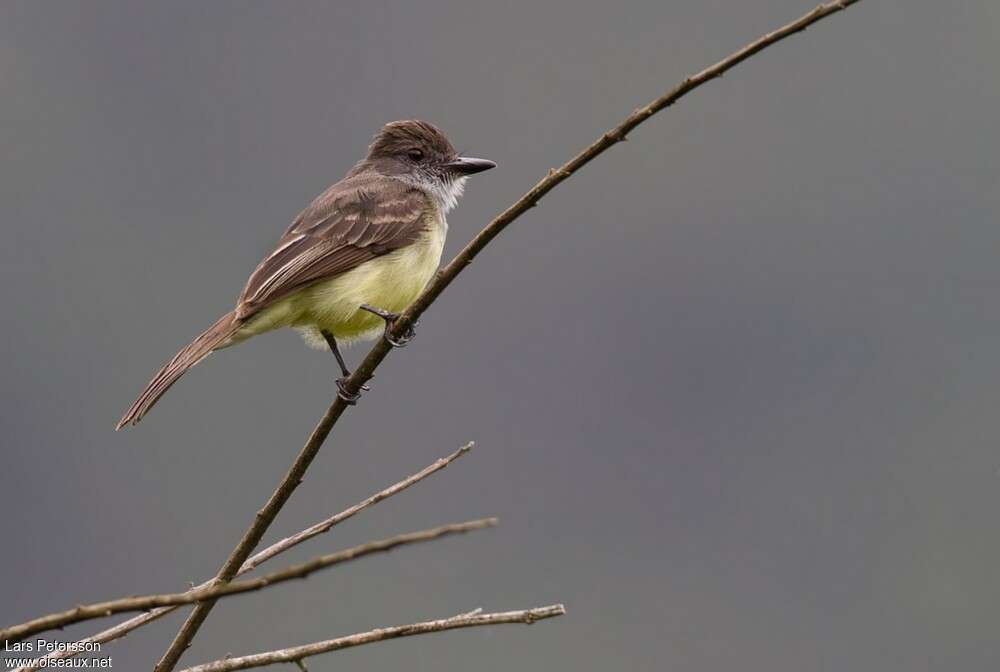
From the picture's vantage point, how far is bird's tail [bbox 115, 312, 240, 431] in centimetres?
594

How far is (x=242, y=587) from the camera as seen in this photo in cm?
312

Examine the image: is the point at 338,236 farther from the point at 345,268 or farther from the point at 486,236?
the point at 486,236

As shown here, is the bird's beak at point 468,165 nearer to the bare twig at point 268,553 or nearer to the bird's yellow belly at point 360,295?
the bird's yellow belly at point 360,295

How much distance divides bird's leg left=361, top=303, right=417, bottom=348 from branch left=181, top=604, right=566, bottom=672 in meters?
1.71

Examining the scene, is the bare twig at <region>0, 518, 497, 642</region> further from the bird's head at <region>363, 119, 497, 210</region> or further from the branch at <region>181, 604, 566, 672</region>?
the bird's head at <region>363, 119, 497, 210</region>

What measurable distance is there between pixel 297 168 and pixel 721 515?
31.1 meters

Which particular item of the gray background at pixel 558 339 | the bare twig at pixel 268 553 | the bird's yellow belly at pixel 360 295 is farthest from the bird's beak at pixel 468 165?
the gray background at pixel 558 339

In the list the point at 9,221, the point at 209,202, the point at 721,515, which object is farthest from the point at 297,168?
the point at 721,515

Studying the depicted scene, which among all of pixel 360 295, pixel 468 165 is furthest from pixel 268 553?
pixel 468 165

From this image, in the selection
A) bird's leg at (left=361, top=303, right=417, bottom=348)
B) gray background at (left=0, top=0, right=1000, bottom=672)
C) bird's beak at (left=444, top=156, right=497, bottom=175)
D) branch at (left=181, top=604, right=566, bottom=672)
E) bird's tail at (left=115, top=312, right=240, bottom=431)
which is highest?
bird's beak at (left=444, top=156, right=497, bottom=175)

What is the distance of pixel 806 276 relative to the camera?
90.1 metres

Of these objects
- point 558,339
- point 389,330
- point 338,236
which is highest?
point 389,330

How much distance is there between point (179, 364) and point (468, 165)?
2.88 m

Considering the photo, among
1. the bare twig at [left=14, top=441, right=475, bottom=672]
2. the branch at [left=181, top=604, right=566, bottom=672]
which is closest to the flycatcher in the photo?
the bare twig at [left=14, top=441, right=475, bottom=672]
